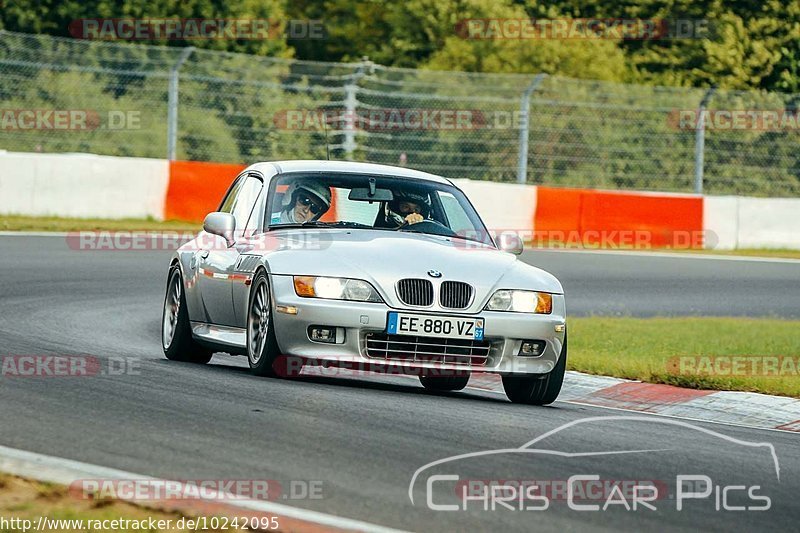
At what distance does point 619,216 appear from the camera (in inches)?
1017

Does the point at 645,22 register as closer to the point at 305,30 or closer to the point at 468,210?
the point at 305,30

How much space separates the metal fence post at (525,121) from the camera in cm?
2630

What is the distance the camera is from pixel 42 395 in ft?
26.4

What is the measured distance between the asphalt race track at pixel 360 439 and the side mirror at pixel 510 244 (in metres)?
0.97

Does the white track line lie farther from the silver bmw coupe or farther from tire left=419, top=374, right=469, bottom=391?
tire left=419, top=374, right=469, bottom=391

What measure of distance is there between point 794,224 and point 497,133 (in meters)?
5.34

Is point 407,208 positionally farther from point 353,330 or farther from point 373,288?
point 353,330

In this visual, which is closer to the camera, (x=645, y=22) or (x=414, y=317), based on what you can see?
(x=414, y=317)

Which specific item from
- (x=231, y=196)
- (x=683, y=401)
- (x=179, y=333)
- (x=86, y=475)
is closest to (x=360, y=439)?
(x=86, y=475)

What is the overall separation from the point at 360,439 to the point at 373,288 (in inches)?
78.8

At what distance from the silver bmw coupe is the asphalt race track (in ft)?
0.74

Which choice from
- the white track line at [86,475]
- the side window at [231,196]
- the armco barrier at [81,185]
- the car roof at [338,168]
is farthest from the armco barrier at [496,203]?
the white track line at [86,475]

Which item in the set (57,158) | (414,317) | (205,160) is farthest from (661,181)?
(414,317)

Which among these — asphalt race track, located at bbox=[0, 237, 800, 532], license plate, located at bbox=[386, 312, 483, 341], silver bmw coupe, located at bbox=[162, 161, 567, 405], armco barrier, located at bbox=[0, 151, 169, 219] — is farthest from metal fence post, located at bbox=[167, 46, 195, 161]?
license plate, located at bbox=[386, 312, 483, 341]
